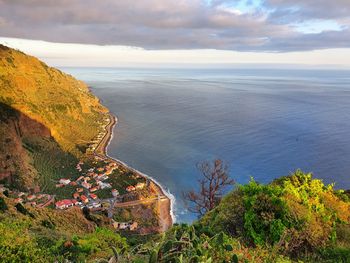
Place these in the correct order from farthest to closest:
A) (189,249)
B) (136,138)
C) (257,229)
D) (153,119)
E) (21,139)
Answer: (153,119) < (136,138) < (21,139) < (257,229) < (189,249)

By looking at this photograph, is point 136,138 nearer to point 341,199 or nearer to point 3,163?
point 3,163

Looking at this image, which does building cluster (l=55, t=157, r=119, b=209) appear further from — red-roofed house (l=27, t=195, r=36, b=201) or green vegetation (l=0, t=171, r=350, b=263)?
green vegetation (l=0, t=171, r=350, b=263)

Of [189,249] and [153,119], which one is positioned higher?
[189,249]

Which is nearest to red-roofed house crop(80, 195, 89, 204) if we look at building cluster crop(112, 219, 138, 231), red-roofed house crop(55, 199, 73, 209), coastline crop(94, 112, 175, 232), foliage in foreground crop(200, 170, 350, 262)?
red-roofed house crop(55, 199, 73, 209)

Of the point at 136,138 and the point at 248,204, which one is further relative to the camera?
the point at 136,138

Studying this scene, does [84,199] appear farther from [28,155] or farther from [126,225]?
[28,155]

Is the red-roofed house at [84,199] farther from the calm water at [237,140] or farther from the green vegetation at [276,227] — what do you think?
the green vegetation at [276,227]

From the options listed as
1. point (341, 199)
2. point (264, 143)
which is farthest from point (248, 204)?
point (264, 143)

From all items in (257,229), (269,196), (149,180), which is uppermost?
(269,196)

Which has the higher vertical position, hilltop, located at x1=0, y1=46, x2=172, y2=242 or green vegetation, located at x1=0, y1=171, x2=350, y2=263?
green vegetation, located at x1=0, y1=171, x2=350, y2=263
